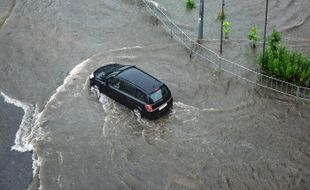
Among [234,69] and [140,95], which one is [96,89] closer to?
[140,95]

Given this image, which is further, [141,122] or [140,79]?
[140,79]

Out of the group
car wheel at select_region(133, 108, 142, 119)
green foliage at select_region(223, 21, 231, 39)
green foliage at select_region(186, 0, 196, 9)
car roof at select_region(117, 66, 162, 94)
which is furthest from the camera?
green foliage at select_region(186, 0, 196, 9)

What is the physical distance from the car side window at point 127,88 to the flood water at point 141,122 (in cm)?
89

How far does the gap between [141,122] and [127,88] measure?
1.50 meters

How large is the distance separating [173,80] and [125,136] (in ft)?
14.9

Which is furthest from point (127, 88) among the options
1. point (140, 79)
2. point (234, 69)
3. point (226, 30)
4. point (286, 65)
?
point (226, 30)

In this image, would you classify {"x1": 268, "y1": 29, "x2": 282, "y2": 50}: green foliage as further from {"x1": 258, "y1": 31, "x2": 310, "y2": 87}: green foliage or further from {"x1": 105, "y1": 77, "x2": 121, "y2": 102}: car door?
{"x1": 105, "y1": 77, "x2": 121, "y2": 102}: car door

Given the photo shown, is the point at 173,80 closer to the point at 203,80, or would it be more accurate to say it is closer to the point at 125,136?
the point at 203,80

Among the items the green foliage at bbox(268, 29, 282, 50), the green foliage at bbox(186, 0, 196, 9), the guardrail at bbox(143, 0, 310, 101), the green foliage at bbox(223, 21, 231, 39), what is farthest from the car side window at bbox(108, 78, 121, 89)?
the green foliage at bbox(186, 0, 196, 9)

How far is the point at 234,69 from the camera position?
23672mm

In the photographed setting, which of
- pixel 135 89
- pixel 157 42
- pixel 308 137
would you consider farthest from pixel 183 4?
pixel 308 137

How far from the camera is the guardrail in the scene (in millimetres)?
21641

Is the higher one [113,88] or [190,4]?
[190,4]

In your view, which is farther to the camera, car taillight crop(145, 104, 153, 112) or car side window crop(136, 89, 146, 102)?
car side window crop(136, 89, 146, 102)
